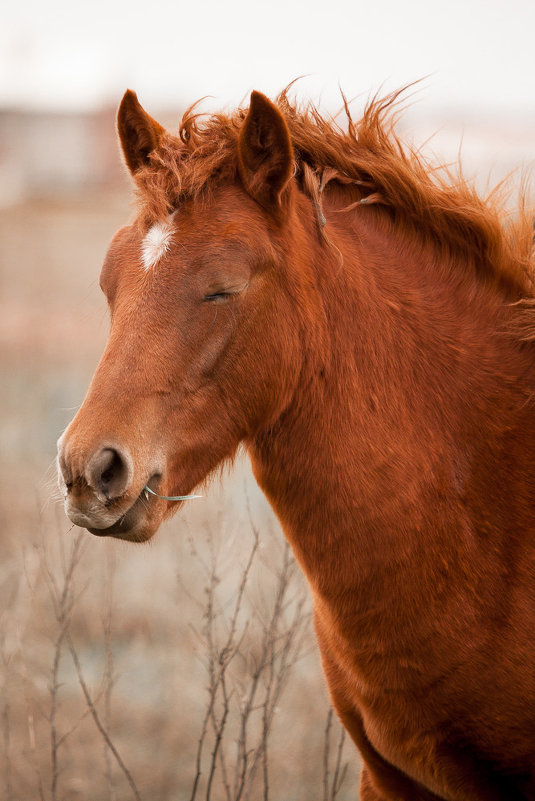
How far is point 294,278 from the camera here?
8.42 feet

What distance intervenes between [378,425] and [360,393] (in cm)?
13

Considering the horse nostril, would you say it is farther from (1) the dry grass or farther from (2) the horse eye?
(1) the dry grass

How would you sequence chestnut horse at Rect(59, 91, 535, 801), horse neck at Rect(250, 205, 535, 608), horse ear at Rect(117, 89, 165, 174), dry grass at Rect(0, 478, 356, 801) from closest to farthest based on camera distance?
chestnut horse at Rect(59, 91, 535, 801), horse neck at Rect(250, 205, 535, 608), horse ear at Rect(117, 89, 165, 174), dry grass at Rect(0, 478, 356, 801)

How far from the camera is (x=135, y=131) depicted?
2844 millimetres

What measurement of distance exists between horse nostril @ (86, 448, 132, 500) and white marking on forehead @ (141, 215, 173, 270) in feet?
2.06

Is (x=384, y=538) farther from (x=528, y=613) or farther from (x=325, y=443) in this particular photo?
(x=528, y=613)

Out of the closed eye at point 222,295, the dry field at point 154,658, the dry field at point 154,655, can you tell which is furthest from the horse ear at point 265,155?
the dry field at point 154,658

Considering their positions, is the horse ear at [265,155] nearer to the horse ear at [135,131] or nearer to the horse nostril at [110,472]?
the horse ear at [135,131]

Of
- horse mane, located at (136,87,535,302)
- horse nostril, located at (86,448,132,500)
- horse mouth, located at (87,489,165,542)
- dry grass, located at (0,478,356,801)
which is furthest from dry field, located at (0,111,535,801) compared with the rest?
horse mane, located at (136,87,535,302)

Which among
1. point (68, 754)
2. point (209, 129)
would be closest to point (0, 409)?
point (68, 754)

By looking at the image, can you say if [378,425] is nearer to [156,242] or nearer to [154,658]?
[156,242]

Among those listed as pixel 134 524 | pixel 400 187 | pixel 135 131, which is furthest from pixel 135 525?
pixel 400 187

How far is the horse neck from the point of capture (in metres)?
2.62

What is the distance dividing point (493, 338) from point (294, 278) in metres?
0.82
